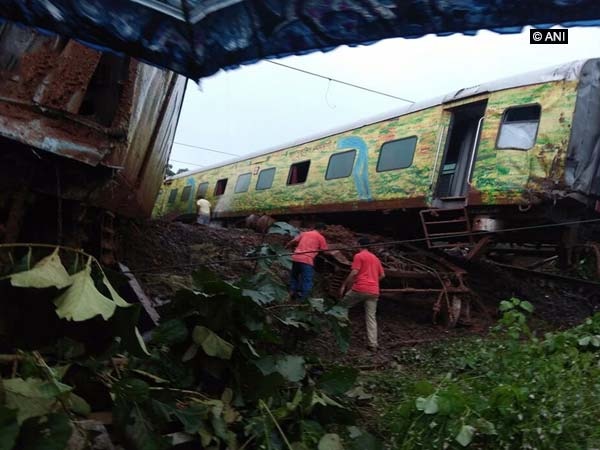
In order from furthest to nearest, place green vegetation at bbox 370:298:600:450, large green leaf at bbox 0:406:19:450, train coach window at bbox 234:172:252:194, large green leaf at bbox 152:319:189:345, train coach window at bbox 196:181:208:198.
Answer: train coach window at bbox 196:181:208:198 < train coach window at bbox 234:172:252:194 < large green leaf at bbox 152:319:189:345 < green vegetation at bbox 370:298:600:450 < large green leaf at bbox 0:406:19:450

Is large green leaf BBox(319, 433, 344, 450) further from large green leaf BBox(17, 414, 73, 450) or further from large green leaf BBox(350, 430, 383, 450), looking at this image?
large green leaf BBox(17, 414, 73, 450)

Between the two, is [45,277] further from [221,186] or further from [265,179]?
[221,186]

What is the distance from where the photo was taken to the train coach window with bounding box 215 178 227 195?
47.0 ft

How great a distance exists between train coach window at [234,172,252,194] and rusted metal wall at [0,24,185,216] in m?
8.46

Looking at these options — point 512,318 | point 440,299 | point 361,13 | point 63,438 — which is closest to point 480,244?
point 440,299

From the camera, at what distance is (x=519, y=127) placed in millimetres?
6969

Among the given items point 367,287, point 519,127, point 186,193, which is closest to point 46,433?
point 367,287

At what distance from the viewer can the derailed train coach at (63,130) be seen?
3.21 meters

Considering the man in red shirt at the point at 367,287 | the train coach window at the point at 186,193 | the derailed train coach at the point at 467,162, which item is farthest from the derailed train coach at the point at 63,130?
the train coach window at the point at 186,193

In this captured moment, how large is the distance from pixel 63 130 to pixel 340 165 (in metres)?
6.81

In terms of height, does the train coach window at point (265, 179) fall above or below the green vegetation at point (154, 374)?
above

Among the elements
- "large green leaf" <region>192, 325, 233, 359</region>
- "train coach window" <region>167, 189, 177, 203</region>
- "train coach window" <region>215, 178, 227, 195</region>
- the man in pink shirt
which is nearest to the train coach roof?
the man in pink shirt

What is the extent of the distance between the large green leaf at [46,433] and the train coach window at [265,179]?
9862mm

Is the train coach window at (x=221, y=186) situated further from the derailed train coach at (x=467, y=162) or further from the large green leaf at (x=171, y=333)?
the large green leaf at (x=171, y=333)
